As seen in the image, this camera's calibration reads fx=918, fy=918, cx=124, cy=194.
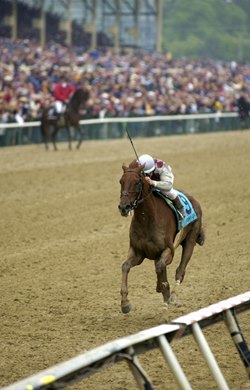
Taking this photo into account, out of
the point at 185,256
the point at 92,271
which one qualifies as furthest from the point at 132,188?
the point at 92,271

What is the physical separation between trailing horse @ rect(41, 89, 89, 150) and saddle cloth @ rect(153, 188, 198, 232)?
51.0 feet

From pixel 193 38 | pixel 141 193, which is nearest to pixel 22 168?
pixel 141 193

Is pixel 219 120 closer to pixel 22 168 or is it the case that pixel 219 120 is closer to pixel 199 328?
pixel 22 168

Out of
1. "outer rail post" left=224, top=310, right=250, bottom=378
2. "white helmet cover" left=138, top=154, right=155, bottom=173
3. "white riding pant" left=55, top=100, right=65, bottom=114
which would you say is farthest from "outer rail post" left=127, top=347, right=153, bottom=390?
"white riding pant" left=55, top=100, right=65, bottom=114

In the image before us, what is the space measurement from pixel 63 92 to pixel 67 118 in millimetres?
805

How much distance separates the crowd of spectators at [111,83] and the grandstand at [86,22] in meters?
1.29

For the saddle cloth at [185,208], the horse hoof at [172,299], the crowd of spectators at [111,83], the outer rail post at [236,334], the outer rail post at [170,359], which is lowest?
the crowd of spectators at [111,83]

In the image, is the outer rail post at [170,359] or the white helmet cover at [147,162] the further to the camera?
the white helmet cover at [147,162]

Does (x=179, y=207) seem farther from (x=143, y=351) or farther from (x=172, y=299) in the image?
(x=143, y=351)

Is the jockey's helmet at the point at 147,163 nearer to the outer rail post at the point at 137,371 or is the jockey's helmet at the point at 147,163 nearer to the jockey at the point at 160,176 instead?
the jockey at the point at 160,176

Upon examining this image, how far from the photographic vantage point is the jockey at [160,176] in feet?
24.2

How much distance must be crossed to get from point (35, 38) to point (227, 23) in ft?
93.8

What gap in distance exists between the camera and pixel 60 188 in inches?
634

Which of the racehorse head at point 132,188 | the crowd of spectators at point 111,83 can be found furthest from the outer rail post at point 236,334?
the crowd of spectators at point 111,83
